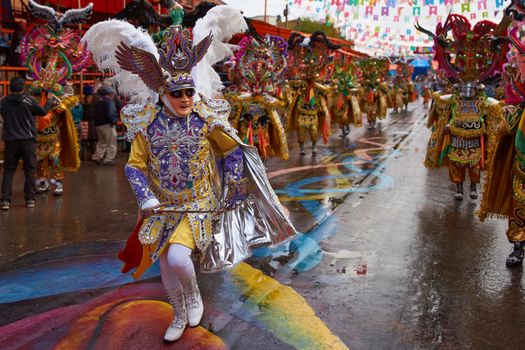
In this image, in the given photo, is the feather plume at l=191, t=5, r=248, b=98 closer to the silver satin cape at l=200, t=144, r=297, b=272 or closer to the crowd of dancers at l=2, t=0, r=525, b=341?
the crowd of dancers at l=2, t=0, r=525, b=341

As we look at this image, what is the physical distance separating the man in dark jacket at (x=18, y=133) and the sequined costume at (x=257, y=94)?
10.8ft

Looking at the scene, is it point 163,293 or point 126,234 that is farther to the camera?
point 126,234

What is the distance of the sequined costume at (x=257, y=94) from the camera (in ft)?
31.6

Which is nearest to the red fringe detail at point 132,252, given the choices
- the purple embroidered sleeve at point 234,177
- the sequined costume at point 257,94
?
the purple embroidered sleeve at point 234,177

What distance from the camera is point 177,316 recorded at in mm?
4031

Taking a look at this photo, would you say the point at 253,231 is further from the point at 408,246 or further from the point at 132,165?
the point at 408,246

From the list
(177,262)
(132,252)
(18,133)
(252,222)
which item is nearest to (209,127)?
(252,222)

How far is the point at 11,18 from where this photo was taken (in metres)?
Result: 12.1

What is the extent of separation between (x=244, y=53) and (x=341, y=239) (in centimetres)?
454

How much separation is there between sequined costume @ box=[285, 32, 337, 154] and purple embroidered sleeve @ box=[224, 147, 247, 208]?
838 centimetres

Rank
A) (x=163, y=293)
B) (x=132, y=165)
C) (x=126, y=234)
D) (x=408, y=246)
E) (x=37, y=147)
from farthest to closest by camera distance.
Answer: (x=37, y=147) → (x=126, y=234) → (x=408, y=246) → (x=163, y=293) → (x=132, y=165)

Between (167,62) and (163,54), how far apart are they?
0.07 metres

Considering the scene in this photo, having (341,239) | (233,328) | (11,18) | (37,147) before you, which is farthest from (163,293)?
(11,18)

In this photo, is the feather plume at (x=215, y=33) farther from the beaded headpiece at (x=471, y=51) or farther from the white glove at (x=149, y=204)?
the beaded headpiece at (x=471, y=51)
